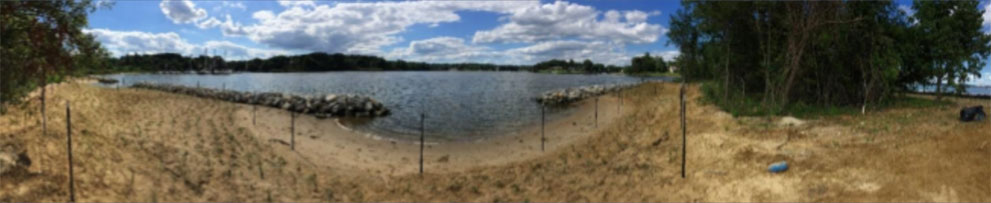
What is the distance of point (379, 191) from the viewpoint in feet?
37.6

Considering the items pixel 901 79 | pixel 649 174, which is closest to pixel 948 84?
pixel 901 79

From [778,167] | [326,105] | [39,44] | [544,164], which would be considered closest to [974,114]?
[778,167]

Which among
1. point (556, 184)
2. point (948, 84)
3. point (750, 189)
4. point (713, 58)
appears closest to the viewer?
point (750, 189)

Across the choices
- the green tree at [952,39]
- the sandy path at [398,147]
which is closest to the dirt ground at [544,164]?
the sandy path at [398,147]

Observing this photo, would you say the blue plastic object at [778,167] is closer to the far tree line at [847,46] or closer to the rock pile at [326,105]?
the far tree line at [847,46]

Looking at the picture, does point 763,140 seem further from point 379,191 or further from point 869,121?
point 379,191

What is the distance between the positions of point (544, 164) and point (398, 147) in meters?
8.14

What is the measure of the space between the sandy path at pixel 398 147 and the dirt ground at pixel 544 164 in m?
0.13

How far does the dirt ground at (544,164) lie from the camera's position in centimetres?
873

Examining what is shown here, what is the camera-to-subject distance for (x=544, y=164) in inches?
538

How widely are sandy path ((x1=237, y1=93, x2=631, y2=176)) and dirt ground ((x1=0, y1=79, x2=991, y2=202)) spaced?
13 centimetres

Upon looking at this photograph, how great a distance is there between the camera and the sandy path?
15.1 metres

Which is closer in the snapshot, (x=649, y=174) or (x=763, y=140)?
(x=649, y=174)

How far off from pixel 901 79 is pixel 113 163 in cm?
3195
